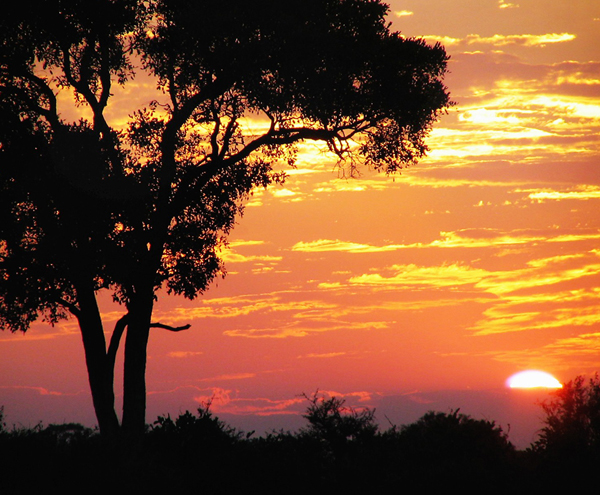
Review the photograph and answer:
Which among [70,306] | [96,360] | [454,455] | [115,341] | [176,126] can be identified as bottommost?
[454,455]

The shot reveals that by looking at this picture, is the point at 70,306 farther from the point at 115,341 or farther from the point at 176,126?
the point at 176,126

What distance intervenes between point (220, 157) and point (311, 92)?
4.08m

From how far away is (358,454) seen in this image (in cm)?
2041

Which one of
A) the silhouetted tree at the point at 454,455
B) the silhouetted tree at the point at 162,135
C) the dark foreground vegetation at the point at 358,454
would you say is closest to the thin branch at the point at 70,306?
the silhouetted tree at the point at 162,135

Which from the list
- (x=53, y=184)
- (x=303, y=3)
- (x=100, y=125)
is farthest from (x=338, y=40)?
(x=53, y=184)

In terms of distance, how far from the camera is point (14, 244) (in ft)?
79.2

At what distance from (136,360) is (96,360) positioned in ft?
5.50

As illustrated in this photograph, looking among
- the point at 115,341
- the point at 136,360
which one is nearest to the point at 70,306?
the point at 115,341

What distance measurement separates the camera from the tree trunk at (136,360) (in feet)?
79.8

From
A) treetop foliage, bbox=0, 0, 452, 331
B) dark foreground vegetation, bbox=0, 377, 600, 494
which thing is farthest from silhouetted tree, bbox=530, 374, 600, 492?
treetop foliage, bbox=0, 0, 452, 331

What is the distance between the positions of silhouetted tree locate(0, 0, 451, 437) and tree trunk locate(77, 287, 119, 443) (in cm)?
5

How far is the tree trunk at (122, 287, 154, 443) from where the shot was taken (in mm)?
24312

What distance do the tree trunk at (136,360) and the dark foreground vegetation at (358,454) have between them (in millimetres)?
3760

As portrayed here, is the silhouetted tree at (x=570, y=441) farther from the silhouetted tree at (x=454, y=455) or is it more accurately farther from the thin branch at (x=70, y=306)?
the thin branch at (x=70, y=306)
